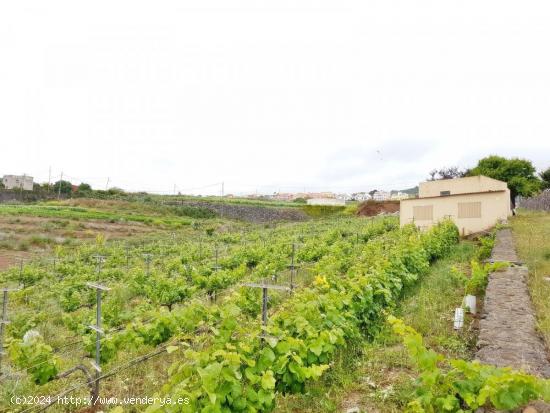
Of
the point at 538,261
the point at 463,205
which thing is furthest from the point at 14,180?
the point at 538,261

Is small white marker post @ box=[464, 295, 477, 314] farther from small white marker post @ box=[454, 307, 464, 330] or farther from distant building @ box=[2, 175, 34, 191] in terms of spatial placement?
distant building @ box=[2, 175, 34, 191]

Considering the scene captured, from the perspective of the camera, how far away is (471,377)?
9.37ft

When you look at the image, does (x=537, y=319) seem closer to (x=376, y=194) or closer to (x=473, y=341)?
(x=473, y=341)

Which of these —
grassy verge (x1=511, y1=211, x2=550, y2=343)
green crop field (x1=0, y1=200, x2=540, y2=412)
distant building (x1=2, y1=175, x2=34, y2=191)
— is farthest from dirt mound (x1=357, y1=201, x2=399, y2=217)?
distant building (x1=2, y1=175, x2=34, y2=191)

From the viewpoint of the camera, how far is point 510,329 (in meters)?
4.66

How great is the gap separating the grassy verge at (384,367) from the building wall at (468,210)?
455 inches

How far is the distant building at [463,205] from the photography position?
55.7 ft

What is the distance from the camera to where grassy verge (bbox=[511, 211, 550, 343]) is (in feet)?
18.3

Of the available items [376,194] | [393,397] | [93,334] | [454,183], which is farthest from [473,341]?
[376,194]

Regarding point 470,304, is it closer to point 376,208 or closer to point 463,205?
point 463,205

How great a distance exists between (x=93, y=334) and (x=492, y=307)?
590 cm

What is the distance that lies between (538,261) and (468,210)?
8.71 meters

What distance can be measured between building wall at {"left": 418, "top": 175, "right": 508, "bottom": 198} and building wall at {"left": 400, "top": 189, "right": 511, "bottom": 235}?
5.57 ft

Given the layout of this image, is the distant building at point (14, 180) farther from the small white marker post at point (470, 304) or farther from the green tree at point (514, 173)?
the small white marker post at point (470, 304)
